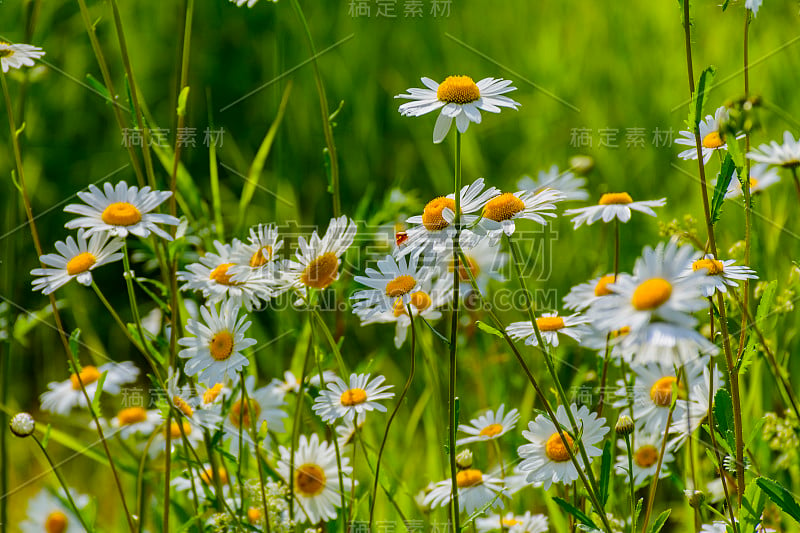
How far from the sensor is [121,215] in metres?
0.70

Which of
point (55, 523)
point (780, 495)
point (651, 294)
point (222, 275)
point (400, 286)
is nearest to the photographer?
point (651, 294)

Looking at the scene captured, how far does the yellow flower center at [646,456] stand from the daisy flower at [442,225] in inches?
14.6

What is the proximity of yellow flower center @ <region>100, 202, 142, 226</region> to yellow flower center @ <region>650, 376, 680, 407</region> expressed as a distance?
516mm

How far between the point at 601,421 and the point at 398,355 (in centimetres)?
94

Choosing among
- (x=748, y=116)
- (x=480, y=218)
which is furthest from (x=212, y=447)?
(x=748, y=116)

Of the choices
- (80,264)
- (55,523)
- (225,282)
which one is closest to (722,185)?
(225,282)

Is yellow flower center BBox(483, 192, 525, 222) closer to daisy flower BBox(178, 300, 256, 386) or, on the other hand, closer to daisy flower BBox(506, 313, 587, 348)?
daisy flower BBox(506, 313, 587, 348)

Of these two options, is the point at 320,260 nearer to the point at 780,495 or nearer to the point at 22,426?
the point at 22,426

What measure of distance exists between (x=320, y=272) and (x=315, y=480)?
0.26 metres

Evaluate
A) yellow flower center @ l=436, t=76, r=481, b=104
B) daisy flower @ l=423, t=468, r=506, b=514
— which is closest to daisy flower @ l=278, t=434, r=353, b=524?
daisy flower @ l=423, t=468, r=506, b=514

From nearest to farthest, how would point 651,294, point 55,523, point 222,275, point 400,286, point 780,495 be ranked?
point 651,294 < point 780,495 < point 400,286 < point 222,275 < point 55,523

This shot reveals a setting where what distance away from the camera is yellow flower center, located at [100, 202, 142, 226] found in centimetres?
69

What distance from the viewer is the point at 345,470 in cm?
79

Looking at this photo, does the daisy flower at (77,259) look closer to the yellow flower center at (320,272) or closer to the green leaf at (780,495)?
the yellow flower center at (320,272)
